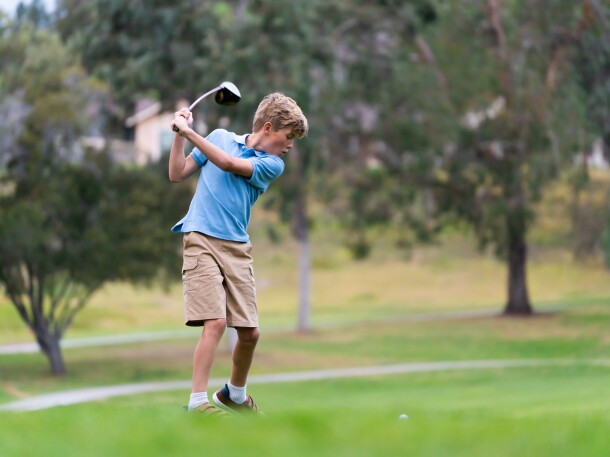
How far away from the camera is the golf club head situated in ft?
24.4

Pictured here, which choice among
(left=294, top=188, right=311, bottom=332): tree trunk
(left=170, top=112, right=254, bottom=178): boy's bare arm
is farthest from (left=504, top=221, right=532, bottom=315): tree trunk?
(left=170, top=112, right=254, bottom=178): boy's bare arm

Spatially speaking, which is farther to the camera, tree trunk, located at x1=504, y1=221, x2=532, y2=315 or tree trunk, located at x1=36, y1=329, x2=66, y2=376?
tree trunk, located at x1=504, y1=221, x2=532, y2=315

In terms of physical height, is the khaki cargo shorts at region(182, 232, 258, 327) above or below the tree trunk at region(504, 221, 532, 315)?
above

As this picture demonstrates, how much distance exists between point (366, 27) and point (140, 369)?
11712 millimetres

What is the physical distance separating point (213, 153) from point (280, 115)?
553 millimetres

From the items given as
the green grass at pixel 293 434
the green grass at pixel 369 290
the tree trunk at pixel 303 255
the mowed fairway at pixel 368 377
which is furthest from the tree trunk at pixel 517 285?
the green grass at pixel 293 434

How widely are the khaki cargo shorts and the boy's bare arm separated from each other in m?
0.45

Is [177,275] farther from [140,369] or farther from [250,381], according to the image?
[250,381]

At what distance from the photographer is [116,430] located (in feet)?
17.5

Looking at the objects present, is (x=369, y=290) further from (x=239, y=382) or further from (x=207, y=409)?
(x=207, y=409)

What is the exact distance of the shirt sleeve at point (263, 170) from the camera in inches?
283

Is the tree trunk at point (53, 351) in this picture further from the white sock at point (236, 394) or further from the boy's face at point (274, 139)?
the boy's face at point (274, 139)

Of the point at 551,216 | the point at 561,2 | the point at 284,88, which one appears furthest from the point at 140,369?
the point at 551,216

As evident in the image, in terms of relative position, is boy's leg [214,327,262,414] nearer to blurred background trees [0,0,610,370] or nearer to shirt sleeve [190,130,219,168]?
shirt sleeve [190,130,219,168]
